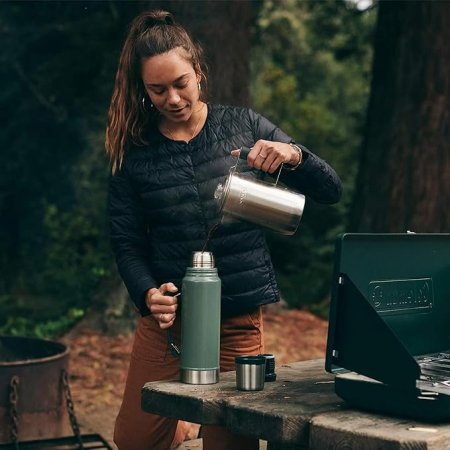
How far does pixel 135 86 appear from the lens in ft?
10.9

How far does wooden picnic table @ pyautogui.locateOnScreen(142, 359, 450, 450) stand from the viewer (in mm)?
2191

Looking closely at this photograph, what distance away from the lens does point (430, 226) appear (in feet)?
22.5

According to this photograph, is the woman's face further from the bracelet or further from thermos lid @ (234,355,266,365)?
thermos lid @ (234,355,266,365)

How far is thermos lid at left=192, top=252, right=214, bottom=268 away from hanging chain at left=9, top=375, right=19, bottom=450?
6.88ft

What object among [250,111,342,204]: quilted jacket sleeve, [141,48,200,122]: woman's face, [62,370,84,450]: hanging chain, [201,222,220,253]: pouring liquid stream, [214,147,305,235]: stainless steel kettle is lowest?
[62,370,84,450]: hanging chain

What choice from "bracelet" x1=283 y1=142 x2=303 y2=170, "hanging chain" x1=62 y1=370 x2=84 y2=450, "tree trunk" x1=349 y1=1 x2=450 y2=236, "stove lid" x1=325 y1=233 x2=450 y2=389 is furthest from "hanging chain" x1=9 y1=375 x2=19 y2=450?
"tree trunk" x1=349 y1=1 x2=450 y2=236

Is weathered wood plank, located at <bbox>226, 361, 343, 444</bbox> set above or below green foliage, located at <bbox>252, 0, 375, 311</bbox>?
below

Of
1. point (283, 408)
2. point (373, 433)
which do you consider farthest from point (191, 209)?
point (373, 433)

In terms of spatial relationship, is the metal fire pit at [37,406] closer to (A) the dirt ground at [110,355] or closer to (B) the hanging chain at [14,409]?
(B) the hanging chain at [14,409]

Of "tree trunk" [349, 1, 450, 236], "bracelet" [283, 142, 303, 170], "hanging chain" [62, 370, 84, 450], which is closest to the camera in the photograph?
"bracelet" [283, 142, 303, 170]

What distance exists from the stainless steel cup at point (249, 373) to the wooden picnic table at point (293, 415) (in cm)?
2

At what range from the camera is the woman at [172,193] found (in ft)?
10.3

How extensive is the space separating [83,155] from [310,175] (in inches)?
336

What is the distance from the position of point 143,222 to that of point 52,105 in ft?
25.0
